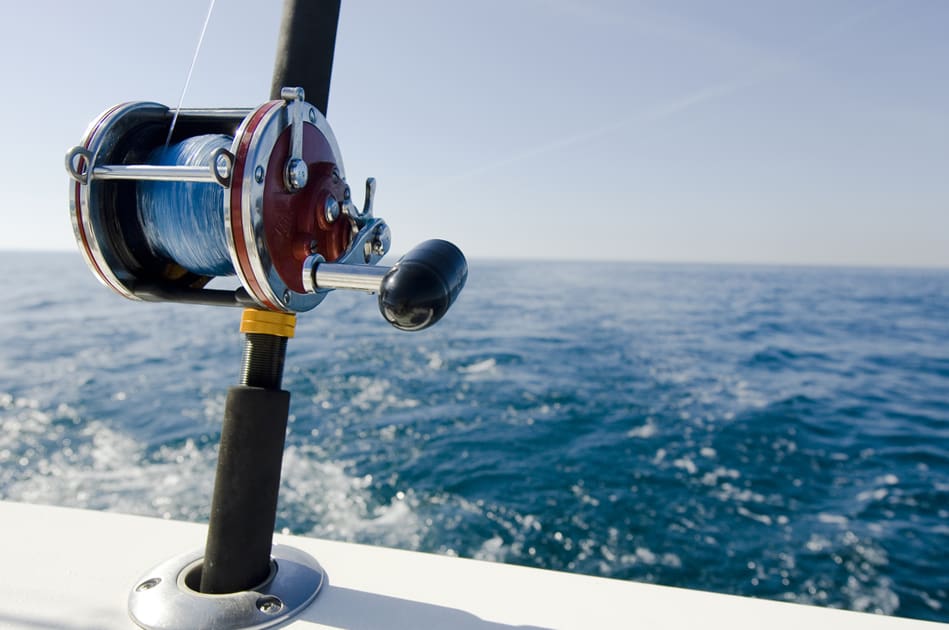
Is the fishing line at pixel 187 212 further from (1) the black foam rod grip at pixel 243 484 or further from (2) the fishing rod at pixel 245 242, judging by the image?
(1) the black foam rod grip at pixel 243 484

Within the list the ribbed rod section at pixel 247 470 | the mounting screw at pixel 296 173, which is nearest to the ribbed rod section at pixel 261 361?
the ribbed rod section at pixel 247 470

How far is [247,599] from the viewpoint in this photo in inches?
37.2

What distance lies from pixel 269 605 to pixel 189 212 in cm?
63

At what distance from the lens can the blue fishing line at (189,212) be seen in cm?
90

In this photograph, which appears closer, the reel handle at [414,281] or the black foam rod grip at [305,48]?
the reel handle at [414,281]

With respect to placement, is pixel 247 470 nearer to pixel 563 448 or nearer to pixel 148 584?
pixel 148 584

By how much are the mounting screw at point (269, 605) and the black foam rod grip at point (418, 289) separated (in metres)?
0.53

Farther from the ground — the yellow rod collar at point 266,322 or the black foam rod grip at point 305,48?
the black foam rod grip at point 305,48

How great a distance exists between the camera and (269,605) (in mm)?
954

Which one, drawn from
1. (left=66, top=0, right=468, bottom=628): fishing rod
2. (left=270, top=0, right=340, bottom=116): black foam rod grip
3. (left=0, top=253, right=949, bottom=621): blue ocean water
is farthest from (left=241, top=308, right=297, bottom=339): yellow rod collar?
(left=0, top=253, right=949, bottom=621): blue ocean water

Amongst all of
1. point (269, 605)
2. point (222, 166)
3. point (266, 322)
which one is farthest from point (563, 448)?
point (222, 166)

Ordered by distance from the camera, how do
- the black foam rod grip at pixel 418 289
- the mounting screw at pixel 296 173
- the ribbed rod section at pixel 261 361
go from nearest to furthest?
the black foam rod grip at pixel 418 289 < the mounting screw at pixel 296 173 < the ribbed rod section at pixel 261 361

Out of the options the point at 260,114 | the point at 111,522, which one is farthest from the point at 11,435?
the point at 260,114

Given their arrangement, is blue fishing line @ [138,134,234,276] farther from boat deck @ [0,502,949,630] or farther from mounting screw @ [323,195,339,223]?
boat deck @ [0,502,949,630]
